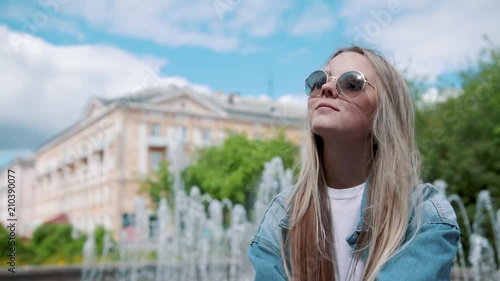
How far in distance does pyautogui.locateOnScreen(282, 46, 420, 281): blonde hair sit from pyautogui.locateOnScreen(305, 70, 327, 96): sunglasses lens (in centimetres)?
11

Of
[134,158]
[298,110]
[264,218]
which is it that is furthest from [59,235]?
[264,218]

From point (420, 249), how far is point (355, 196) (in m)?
0.22

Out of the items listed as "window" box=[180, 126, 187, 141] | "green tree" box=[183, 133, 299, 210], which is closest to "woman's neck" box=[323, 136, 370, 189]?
"green tree" box=[183, 133, 299, 210]

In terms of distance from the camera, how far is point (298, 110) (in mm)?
44312

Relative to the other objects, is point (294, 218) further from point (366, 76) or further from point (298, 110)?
point (298, 110)

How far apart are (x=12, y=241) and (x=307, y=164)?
105 inches

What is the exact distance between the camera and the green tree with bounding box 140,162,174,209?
30.3 m

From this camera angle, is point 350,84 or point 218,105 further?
point 218,105

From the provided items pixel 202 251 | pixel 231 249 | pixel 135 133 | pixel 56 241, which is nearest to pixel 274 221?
pixel 231 249

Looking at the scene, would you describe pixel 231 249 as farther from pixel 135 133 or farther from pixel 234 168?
pixel 135 133

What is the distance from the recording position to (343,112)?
50.7 inches

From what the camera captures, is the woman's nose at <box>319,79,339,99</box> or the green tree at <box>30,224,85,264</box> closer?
the woman's nose at <box>319,79,339,99</box>

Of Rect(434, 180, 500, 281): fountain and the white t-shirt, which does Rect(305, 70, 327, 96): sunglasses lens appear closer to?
the white t-shirt

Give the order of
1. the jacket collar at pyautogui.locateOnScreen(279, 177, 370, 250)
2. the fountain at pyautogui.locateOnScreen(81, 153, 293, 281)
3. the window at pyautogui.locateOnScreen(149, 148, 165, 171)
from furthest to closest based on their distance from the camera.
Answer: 1. the window at pyautogui.locateOnScreen(149, 148, 165, 171)
2. the fountain at pyautogui.locateOnScreen(81, 153, 293, 281)
3. the jacket collar at pyautogui.locateOnScreen(279, 177, 370, 250)
